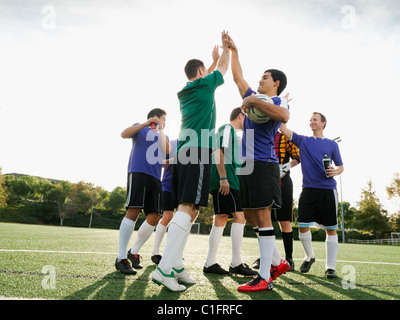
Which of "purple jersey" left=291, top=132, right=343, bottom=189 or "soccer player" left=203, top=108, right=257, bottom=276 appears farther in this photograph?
"purple jersey" left=291, top=132, right=343, bottom=189

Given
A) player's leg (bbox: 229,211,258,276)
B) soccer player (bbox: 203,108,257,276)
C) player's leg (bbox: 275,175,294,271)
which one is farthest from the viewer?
player's leg (bbox: 275,175,294,271)

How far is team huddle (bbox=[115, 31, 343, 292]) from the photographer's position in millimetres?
2953

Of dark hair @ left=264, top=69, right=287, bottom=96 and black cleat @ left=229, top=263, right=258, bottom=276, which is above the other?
dark hair @ left=264, top=69, right=287, bottom=96

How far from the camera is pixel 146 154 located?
4.37 meters

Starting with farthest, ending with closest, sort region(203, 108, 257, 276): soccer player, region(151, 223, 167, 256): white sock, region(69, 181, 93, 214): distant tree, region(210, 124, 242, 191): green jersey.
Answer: region(69, 181, 93, 214): distant tree < region(151, 223, 167, 256): white sock < region(210, 124, 242, 191): green jersey < region(203, 108, 257, 276): soccer player

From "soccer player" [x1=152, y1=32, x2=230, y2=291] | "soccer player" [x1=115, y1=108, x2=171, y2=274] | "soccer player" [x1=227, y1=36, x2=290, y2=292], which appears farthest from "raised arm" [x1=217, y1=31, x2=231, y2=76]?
"soccer player" [x1=115, y1=108, x2=171, y2=274]

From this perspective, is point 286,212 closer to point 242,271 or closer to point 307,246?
point 307,246

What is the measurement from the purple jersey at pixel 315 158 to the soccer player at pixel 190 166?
2403 millimetres

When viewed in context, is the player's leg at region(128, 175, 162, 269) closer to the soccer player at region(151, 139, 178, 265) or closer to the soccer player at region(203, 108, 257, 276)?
the soccer player at region(151, 139, 178, 265)

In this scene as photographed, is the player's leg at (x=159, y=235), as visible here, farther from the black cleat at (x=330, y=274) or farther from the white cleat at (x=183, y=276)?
the black cleat at (x=330, y=274)

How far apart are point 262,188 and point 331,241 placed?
6.82 ft
